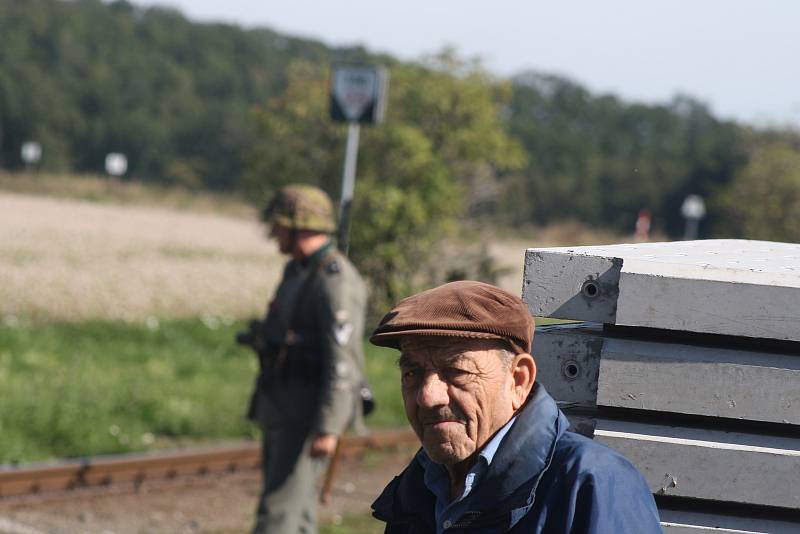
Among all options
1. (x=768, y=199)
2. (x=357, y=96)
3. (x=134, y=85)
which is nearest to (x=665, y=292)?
(x=357, y=96)

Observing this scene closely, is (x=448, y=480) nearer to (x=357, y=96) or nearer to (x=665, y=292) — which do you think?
(x=665, y=292)

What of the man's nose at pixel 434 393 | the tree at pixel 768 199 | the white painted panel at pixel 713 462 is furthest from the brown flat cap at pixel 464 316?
the tree at pixel 768 199

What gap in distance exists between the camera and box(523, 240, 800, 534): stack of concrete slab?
2.79 metres

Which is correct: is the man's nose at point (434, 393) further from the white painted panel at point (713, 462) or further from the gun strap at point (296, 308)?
the gun strap at point (296, 308)

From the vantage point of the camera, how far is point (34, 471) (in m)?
8.15

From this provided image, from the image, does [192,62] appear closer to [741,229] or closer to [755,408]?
[741,229]

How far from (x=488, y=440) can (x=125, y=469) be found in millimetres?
6406

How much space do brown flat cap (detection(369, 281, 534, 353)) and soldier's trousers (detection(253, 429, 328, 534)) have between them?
13.3 feet

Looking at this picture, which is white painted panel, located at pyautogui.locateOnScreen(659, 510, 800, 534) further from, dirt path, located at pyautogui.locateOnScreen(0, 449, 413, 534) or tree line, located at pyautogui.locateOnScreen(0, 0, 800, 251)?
tree line, located at pyautogui.locateOnScreen(0, 0, 800, 251)

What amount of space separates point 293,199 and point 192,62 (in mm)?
96075

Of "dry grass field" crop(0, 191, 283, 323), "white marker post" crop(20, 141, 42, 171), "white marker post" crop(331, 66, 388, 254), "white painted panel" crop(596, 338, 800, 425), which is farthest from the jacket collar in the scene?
"white marker post" crop(20, 141, 42, 171)

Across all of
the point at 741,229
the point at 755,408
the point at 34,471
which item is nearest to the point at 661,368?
the point at 755,408

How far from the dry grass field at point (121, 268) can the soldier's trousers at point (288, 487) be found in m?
9.33

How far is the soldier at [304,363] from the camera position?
261 inches
